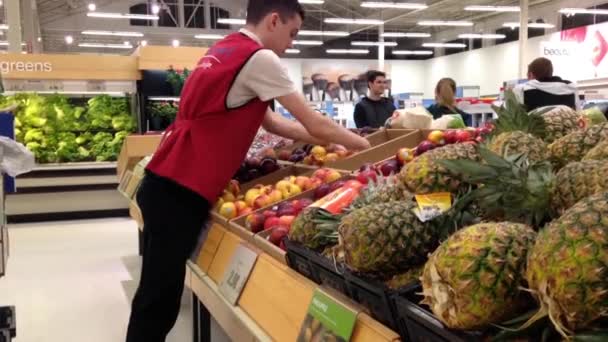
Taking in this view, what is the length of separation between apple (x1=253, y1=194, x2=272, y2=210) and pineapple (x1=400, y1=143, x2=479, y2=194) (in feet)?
4.07

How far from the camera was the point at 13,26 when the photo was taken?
9.81 m

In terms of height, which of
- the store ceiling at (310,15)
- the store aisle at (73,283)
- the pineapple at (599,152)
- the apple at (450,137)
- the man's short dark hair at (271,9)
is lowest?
the store aisle at (73,283)

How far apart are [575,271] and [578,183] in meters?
0.32

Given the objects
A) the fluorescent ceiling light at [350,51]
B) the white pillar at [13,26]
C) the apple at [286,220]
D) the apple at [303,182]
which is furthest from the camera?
the fluorescent ceiling light at [350,51]

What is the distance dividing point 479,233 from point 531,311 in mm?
128

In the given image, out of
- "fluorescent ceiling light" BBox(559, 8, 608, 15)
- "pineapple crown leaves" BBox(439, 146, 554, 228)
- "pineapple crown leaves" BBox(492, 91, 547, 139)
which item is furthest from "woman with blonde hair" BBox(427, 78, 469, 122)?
"fluorescent ceiling light" BBox(559, 8, 608, 15)

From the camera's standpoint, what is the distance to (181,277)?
2344 millimetres

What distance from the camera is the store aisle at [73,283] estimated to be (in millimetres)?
3656

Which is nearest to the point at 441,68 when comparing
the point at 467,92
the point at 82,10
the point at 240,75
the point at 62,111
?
the point at 467,92

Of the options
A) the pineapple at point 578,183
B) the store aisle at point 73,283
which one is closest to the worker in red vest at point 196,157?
the store aisle at point 73,283

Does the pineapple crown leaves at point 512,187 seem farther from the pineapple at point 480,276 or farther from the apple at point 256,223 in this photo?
the apple at point 256,223

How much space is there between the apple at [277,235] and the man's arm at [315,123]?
0.60 meters

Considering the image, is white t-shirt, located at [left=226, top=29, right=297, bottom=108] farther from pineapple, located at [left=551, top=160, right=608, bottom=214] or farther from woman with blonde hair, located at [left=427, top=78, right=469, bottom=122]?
woman with blonde hair, located at [left=427, top=78, right=469, bottom=122]

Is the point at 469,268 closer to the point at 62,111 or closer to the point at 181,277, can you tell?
the point at 181,277
